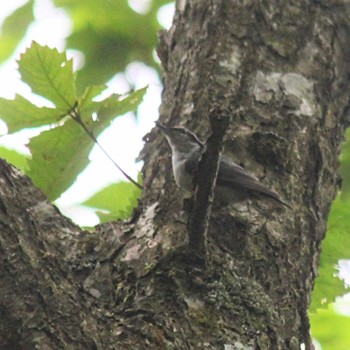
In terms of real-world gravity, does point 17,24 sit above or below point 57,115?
above

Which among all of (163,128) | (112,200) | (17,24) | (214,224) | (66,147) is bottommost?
(214,224)

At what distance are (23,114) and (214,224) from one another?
874 mm

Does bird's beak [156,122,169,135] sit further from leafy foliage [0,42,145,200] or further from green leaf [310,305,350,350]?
green leaf [310,305,350,350]

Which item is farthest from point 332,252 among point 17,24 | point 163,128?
point 17,24

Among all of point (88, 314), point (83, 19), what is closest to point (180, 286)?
point (88, 314)

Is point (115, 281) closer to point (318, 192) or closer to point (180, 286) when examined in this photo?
point (180, 286)

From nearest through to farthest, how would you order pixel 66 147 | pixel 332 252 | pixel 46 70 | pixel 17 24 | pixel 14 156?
pixel 46 70 → pixel 66 147 → pixel 332 252 → pixel 14 156 → pixel 17 24

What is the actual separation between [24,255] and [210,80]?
4.30 feet

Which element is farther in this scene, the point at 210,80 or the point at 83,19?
the point at 83,19

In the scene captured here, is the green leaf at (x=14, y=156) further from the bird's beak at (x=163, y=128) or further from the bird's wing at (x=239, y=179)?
the bird's wing at (x=239, y=179)

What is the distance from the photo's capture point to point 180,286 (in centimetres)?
246

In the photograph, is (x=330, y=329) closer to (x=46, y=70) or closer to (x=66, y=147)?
(x=66, y=147)

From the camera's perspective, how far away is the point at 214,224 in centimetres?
272

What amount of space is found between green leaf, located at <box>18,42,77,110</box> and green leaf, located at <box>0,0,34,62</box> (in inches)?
34.9
